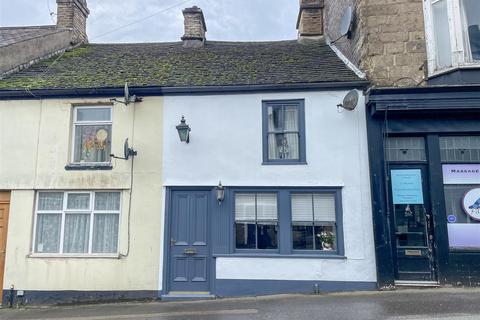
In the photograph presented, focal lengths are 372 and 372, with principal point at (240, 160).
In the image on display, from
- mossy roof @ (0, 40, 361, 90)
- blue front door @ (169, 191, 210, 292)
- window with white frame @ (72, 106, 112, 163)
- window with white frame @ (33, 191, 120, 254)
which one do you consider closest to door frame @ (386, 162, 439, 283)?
mossy roof @ (0, 40, 361, 90)

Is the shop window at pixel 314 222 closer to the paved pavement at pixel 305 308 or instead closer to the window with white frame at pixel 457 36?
the paved pavement at pixel 305 308

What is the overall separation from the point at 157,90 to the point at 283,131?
133 inches

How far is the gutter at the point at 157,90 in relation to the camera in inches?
361

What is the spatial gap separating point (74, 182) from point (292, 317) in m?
6.14

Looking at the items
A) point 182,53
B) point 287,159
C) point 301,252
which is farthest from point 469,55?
point 182,53

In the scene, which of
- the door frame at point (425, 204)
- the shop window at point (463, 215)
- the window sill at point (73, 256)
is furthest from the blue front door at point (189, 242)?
the shop window at point (463, 215)

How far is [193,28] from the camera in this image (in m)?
13.1

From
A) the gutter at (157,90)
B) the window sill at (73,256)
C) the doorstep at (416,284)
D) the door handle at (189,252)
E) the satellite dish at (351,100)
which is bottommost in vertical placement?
the doorstep at (416,284)

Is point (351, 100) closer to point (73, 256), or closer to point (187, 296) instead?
point (187, 296)

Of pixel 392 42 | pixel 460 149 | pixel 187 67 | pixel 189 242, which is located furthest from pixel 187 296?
pixel 392 42

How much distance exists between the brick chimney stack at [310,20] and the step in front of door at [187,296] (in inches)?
363

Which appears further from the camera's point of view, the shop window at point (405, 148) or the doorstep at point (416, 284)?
the shop window at point (405, 148)

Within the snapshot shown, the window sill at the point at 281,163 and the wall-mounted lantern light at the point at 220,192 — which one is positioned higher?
the window sill at the point at 281,163

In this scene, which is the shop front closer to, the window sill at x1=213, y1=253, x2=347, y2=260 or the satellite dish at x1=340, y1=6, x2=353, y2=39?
the window sill at x1=213, y1=253, x2=347, y2=260
